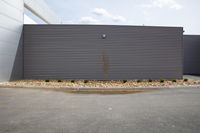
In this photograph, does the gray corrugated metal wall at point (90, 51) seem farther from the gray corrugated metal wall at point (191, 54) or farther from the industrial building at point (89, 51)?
the gray corrugated metal wall at point (191, 54)

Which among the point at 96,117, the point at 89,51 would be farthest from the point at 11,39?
the point at 96,117

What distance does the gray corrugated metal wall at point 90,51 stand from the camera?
16844 millimetres

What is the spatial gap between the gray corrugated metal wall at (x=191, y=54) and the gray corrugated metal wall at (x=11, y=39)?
17.8 m

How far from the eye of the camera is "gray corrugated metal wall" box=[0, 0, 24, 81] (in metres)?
13.9

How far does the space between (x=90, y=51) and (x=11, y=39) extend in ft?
17.8

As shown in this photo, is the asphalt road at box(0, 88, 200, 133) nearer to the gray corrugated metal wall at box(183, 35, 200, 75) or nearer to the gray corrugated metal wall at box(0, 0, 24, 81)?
the gray corrugated metal wall at box(0, 0, 24, 81)

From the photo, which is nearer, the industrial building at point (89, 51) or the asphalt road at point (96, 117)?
the asphalt road at point (96, 117)

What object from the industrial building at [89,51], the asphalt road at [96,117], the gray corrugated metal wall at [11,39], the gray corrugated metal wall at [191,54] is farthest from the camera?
the gray corrugated metal wall at [191,54]

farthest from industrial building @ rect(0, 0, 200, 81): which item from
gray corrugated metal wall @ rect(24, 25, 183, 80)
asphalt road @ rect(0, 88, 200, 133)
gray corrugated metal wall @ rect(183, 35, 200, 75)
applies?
gray corrugated metal wall @ rect(183, 35, 200, 75)

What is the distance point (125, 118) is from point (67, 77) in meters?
11.7

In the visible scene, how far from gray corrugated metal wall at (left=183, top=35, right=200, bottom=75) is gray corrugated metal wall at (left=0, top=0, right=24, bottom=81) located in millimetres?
17795

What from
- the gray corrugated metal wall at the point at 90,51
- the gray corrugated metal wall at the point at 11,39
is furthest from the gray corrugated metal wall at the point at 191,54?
the gray corrugated metal wall at the point at 11,39

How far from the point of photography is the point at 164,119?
559 cm

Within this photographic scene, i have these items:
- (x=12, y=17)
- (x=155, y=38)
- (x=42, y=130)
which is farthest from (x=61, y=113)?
(x=155, y=38)
